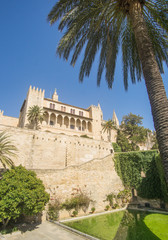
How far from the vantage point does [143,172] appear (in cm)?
1903

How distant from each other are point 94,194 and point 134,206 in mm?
5638

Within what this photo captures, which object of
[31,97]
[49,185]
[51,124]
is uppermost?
[31,97]

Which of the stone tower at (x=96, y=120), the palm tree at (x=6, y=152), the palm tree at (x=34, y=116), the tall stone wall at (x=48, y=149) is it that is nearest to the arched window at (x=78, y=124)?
the stone tower at (x=96, y=120)

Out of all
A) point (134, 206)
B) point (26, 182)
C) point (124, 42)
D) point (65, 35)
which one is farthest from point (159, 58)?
point (134, 206)

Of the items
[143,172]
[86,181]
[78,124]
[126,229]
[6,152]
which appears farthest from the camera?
[78,124]

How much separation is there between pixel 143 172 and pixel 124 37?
17.1m

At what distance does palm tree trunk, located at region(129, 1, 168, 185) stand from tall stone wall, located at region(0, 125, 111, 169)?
60.9 feet

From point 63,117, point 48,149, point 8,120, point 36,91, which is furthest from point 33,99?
point 48,149

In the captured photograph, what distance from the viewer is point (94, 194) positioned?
16234mm

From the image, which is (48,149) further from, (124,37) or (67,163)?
(124,37)

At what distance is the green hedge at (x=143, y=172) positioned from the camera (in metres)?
17.3

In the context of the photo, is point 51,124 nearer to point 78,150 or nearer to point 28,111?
point 28,111

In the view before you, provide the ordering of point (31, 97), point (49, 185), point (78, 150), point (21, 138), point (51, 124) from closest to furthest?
point (49, 185)
point (21, 138)
point (78, 150)
point (31, 97)
point (51, 124)

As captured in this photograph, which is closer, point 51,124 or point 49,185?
point 49,185
